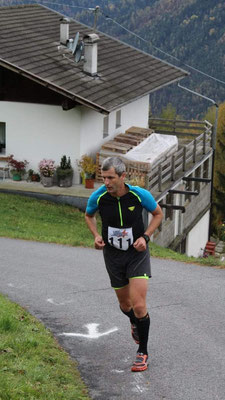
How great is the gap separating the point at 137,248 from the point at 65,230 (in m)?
12.6

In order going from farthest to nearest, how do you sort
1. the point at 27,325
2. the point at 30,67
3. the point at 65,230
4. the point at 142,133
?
the point at 142,133 → the point at 30,67 → the point at 65,230 → the point at 27,325

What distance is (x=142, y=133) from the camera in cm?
3041

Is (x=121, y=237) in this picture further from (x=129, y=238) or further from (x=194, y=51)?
(x=194, y=51)

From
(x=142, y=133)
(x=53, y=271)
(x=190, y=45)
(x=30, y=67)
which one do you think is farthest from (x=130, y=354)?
(x=190, y=45)

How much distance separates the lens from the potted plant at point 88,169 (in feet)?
82.9

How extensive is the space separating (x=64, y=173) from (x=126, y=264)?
18049 mm

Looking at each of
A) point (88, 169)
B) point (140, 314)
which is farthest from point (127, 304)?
point (88, 169)

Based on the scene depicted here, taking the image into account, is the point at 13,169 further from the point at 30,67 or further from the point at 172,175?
the point at 172,175

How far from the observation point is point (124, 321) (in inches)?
371

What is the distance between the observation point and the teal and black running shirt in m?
7.46

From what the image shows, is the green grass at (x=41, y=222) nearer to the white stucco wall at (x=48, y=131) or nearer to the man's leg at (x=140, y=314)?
the white stucco wall at (x=48, y=131)

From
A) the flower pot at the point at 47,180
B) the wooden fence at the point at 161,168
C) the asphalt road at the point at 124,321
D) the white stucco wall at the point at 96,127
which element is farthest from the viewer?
the white stucco wall at the point at 96,127

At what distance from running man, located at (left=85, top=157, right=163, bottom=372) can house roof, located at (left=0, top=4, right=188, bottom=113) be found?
57.3ft

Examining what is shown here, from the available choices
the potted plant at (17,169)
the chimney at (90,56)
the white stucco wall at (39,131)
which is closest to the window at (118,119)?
the chimney at (90,56)
